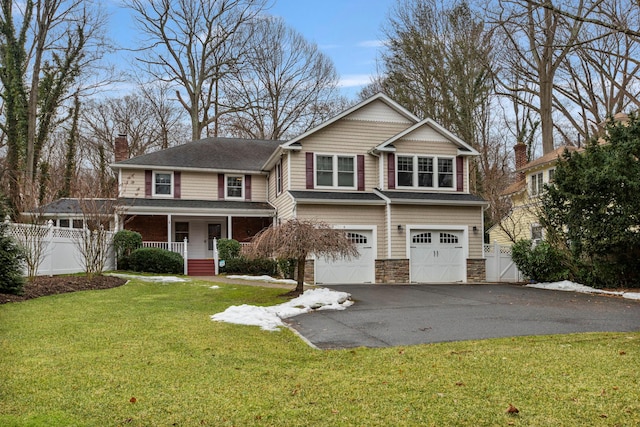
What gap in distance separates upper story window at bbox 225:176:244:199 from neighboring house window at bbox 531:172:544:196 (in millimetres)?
14857

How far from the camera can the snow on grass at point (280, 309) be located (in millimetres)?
8980

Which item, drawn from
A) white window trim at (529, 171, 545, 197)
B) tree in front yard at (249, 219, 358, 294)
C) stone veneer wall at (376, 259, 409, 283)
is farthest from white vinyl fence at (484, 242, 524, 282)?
tree in front yard at (249, 219, 358, 294)

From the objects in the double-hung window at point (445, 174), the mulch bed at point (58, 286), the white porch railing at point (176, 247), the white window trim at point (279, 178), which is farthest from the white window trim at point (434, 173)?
the mulch bed at point (58, 286)

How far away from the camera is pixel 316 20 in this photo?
55.5ft

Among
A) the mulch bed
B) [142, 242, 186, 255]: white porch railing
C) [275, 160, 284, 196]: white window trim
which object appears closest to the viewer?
the mulch bed

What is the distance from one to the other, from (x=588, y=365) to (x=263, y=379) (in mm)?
3740

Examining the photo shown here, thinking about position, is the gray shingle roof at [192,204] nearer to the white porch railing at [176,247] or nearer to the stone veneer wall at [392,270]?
the white porch railing at [176,247]

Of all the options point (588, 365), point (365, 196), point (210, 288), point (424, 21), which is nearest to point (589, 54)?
point (424, 21)

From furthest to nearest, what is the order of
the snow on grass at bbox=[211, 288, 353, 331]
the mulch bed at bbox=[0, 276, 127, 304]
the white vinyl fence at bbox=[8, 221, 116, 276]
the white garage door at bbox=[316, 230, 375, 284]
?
the white garage door at bbox=[316, 230, 375, 284] < the white vinyl fence at bbox=[8, 221, 116, 276] < the mulch bed at bbox=[0, 276, 127, 304] < the snow on grass at bbox=[211, 288, 353, 331]

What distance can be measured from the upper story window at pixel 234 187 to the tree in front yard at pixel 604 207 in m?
14.4

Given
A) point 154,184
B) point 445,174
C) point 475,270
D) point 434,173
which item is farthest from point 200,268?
point 475,270

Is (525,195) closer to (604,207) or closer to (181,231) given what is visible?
(604,207)

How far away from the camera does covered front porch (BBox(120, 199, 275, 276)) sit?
72.0 feet

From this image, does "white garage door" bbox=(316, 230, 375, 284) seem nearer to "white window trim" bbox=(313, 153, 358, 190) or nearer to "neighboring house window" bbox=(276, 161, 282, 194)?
"white window trim" bbox=(313, 153, 358, 190)
